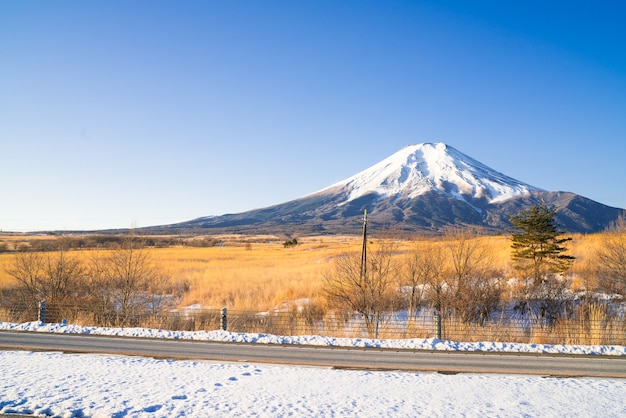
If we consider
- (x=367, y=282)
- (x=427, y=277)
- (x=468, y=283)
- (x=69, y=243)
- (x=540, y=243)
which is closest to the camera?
(x=367, y=282)

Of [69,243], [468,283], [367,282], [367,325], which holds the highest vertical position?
[69,243]

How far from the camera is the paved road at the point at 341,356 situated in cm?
1027

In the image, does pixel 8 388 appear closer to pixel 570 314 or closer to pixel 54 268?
pixel 54 268

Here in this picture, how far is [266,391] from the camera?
838cm

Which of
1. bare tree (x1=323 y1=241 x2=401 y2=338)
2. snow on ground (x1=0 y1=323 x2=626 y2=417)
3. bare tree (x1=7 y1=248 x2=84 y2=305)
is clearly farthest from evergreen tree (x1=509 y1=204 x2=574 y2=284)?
bare tree (x1=7 y1=248 x2=84 y2=305)

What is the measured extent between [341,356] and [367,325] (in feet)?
20.3

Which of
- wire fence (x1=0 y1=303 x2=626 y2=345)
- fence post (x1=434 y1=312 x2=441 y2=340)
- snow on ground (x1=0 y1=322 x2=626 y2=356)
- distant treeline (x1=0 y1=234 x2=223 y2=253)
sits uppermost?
distant treeline (x1=0 y1=234 x2=223 y2=253)

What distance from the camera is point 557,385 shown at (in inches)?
348

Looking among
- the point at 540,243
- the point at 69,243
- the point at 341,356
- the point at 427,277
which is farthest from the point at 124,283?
the point at 69,243

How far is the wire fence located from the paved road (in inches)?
94.6

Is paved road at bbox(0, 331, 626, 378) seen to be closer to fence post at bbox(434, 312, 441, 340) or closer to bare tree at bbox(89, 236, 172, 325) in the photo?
fence post at bbox(434, 312, 441, 340)

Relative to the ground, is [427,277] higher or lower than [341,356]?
higher

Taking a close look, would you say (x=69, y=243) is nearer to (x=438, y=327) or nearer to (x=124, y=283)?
(x=124, y=283)

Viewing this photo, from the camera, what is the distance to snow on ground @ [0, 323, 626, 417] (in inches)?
292
